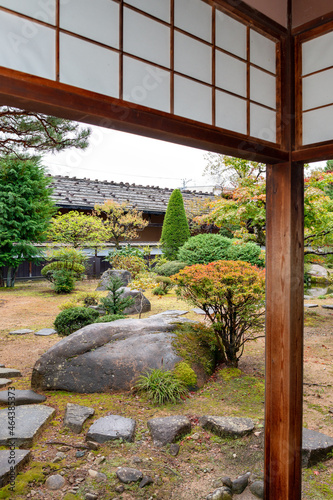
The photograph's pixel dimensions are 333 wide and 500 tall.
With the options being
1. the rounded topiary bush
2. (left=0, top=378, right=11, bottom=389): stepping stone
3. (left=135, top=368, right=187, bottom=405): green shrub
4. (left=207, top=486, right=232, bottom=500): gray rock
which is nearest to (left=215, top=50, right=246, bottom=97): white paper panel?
(left=207, top=486, right=232, bottom=500): gray rock

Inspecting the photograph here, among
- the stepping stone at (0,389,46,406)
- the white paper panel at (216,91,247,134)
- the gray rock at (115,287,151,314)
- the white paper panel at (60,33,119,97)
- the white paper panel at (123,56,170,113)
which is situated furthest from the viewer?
the gray rock at (115,287,151,314)

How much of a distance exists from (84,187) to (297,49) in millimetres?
13856

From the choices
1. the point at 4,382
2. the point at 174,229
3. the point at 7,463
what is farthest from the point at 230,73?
the point at 174,229

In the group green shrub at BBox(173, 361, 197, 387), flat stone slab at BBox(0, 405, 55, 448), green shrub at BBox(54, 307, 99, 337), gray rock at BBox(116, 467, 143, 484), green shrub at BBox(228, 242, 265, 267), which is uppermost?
green shrub at BBox(228, 242, 265, 267)

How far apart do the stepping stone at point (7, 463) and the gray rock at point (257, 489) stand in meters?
1.45

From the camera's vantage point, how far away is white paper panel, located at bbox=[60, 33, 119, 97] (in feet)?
4.34

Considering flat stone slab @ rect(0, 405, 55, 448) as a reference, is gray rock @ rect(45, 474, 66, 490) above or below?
below

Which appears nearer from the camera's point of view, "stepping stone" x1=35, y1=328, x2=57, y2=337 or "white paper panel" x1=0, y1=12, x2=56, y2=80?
"white paper panel" x1=0, y1=12, x2=56, y2=80

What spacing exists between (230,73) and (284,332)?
141 centimetres

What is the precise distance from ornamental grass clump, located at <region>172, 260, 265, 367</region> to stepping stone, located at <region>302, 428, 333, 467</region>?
4.91 feet

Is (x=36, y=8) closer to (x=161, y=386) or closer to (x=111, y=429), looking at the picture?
(x=111, y=429)

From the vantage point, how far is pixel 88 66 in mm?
1389

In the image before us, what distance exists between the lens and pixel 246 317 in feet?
13.2

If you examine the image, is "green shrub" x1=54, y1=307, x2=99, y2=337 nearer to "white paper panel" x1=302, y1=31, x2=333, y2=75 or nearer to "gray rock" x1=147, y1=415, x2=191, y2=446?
"gray rock" x1=147, y1=415, x2=191, y2=446
